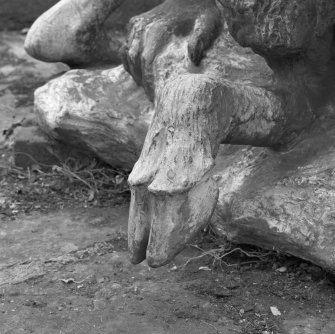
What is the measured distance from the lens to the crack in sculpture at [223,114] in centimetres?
201

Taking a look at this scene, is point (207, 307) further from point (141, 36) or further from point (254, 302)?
point (141, 36)

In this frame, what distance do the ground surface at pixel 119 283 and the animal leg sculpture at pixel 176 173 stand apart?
321 mm

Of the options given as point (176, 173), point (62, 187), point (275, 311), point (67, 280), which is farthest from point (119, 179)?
point (176, 173)

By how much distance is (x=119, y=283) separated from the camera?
2535 millimetres

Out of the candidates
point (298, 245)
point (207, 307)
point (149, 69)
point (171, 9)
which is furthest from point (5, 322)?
point (171, 9)

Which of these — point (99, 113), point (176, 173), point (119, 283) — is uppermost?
point (176, 173)

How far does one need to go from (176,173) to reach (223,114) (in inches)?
10.1

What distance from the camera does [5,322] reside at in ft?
7.59

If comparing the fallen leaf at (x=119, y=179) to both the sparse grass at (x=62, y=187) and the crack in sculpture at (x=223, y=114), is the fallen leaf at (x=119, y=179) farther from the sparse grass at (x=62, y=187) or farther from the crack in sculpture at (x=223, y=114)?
the crack in sculpture at (x=223, y=114)

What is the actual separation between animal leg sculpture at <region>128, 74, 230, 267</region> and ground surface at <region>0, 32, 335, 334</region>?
0.32m

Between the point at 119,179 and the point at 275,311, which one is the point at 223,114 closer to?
the point at 275,311

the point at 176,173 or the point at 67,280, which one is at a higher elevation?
the point at 176,173

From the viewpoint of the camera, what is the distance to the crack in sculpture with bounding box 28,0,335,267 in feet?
6.59

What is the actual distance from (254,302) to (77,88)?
51.1 inches
